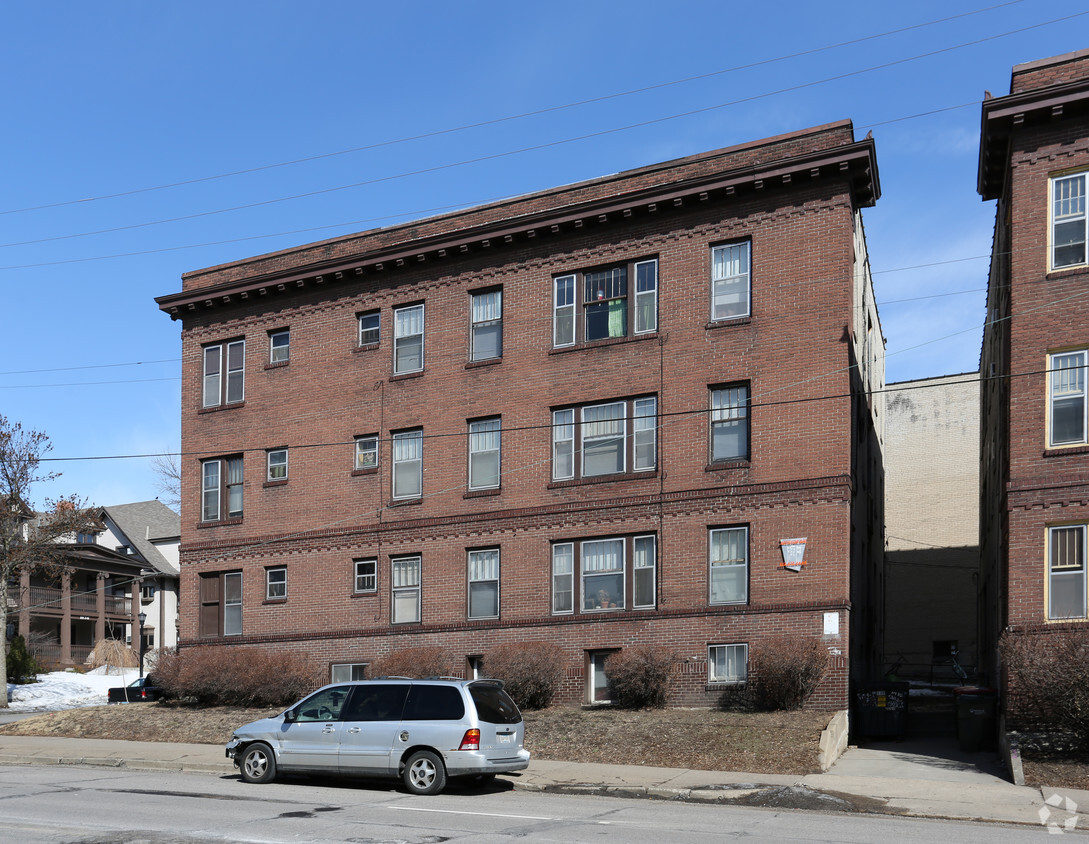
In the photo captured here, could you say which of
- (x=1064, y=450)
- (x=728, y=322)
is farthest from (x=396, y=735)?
(x=1064, y=450)

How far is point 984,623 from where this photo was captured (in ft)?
121

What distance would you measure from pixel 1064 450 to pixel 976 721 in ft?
18.6

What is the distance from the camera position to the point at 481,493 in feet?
Result: 95.2

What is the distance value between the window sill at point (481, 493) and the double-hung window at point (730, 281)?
276 inches

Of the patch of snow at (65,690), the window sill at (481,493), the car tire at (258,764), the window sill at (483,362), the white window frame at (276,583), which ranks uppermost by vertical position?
the window sill at (483,362)

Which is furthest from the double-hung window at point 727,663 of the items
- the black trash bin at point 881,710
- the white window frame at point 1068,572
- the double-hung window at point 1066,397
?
the double-hung window at point 1066,397

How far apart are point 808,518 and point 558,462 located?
647 cm

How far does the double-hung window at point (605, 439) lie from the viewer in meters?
27.2

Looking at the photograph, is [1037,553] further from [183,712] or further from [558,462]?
[183,712]

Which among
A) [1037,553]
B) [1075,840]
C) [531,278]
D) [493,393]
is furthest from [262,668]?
[1075,840]

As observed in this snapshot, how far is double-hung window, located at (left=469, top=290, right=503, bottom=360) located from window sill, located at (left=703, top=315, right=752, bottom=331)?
5751 millimetres

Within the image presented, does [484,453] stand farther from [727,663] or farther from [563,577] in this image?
[727,663]

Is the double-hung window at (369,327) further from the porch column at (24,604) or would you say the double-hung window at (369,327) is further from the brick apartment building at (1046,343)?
the porch column at (24,604)

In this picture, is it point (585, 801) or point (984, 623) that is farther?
point (984, 623)
